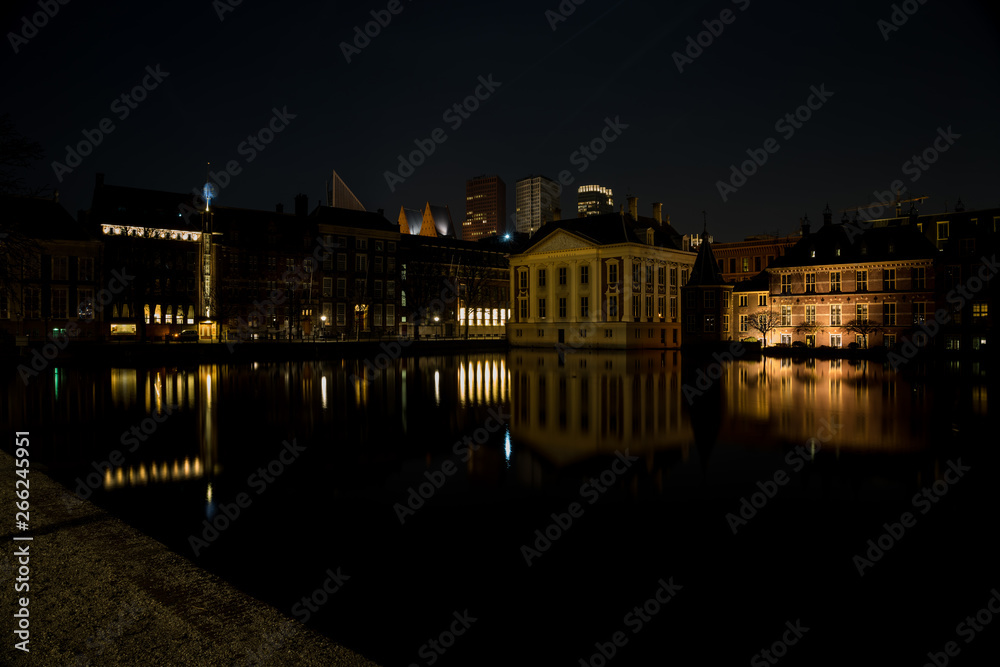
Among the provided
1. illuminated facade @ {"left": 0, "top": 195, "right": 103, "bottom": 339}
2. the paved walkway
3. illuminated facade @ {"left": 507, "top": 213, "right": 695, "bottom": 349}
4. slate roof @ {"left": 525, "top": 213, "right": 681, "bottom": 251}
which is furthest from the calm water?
slate roof @ {"left": 525, "top": 213, "right": 681, "bottom": 251}

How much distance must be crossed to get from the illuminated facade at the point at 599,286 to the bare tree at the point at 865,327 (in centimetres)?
1983

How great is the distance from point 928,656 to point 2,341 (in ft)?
178

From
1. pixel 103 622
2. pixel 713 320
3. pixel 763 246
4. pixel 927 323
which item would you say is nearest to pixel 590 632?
pixel 103 622

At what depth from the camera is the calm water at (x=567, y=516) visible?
5.76 m

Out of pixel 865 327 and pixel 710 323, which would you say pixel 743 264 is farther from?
pixel 865 327

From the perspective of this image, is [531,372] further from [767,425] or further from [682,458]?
[682,458]

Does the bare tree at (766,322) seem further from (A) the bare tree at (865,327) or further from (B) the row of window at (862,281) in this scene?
(A) the bare tree at (865,327)

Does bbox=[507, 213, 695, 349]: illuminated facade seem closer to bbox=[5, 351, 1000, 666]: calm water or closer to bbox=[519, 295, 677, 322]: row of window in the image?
bbox=[519, 295, 677, 322]: row of window

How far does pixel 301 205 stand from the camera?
81.2 metres

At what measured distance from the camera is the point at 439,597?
6.30 metres

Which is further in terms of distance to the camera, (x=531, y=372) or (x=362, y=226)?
(x=362, y=226)

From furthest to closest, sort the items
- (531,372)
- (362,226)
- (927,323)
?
1. (362,226)
2. (927,323)
3. (531,372)

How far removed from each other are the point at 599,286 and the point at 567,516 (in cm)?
6685

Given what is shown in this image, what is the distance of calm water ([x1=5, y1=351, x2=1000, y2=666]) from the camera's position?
18.9 ft
